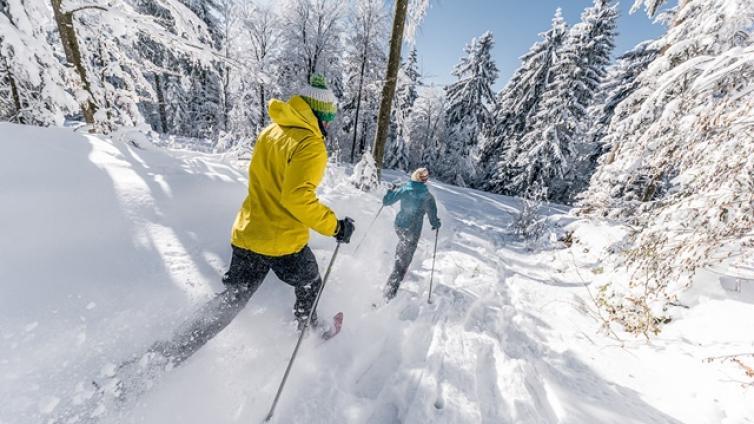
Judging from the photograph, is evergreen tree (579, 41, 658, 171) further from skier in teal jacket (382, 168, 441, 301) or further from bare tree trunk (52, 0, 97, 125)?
bare tree trunk (52, 0, 97, 125)

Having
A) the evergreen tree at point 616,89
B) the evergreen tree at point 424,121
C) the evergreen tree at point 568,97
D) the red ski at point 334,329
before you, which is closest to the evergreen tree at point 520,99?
the evergreen tree at point 568,97

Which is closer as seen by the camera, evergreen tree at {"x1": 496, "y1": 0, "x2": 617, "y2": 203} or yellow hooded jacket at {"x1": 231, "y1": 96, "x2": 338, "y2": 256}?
yellow hooded jacket at {"x1": 231, "y1": 96, "x2": 338, "y2": 256}

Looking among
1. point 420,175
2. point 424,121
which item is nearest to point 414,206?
point 420,175

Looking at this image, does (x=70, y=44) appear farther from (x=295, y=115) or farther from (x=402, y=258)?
(x=402, y=258)

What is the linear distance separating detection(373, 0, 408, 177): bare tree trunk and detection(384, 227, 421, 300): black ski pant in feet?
13.7

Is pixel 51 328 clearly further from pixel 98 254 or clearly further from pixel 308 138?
pixel 308 138

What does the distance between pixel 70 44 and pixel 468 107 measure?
76.9ft

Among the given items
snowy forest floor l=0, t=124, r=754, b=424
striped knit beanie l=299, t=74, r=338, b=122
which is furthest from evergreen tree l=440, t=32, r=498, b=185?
striped knit beanie l=299, t=74, r=338, b=122

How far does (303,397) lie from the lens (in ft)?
7.63

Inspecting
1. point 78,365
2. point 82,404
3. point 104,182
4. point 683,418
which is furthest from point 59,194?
point 683,418

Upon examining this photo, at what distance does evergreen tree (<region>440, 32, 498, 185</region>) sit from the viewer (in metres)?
23.9

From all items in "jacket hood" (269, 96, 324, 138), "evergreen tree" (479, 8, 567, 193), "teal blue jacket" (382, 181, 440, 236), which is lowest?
"teal blue jacket" (382, 181, 440, 236)

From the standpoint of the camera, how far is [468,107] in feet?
80.7

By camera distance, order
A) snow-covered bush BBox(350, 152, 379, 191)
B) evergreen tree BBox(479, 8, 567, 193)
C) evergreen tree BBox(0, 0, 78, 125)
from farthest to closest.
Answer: evergreen tree BBox(479, 8, 567, 193) → snow-covered bush BBox(350, 152, 379, 191) → evergreen tree BBox(0, 0, 78, 125)
